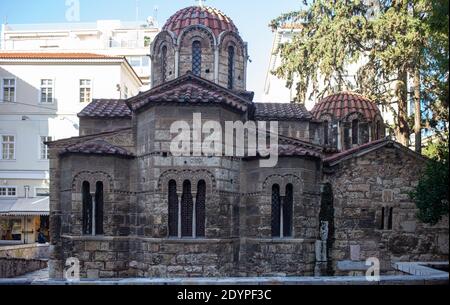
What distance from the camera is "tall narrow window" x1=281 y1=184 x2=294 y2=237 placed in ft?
42.3

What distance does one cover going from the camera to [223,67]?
1617 centimetres

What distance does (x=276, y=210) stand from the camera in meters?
12.9

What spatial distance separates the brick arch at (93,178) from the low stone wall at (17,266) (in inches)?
113

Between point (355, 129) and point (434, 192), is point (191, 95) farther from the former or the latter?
point (355, 129)

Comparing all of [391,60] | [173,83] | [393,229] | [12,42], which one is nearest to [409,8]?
[391,60]

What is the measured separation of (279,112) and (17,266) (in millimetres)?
8782

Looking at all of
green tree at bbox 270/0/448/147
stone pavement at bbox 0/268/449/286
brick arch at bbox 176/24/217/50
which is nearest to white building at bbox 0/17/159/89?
green tree at bbox 270/0/448/147

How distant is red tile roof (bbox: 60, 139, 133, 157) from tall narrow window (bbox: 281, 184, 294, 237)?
3769 millimetres

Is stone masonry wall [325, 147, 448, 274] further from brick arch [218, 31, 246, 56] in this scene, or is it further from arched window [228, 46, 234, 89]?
brick arch [218, 31, 246, 56]

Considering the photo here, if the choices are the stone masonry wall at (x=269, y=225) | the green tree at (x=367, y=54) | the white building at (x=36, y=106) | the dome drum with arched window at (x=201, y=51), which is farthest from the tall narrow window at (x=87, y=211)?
the white building at (x=36, y=106)

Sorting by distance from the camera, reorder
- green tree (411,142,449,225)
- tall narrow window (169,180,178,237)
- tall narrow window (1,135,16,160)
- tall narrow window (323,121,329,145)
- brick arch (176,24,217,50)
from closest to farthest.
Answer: green tree (411,142,449,225), tall narrow window (169,180,178,237), brick arch (176,24,217,50), tall narrow window (323,121,329,145), tall narrow window (1,135,16,160)

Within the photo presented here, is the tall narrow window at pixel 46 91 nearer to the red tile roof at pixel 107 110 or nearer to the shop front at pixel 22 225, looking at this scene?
the shop front at pixel 22 225

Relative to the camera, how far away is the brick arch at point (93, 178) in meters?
12.8
